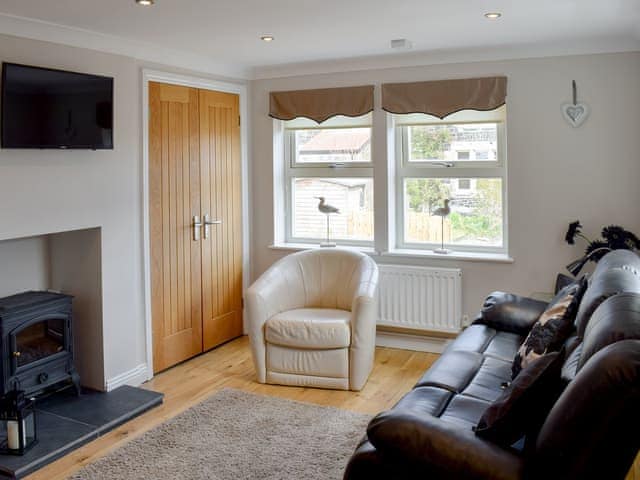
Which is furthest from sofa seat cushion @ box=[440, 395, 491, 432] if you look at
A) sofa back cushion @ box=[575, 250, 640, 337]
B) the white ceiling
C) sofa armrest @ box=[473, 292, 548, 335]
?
the white ceiling

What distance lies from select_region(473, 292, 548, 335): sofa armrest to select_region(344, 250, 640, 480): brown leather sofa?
86 centimetres

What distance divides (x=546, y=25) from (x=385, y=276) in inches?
85.4

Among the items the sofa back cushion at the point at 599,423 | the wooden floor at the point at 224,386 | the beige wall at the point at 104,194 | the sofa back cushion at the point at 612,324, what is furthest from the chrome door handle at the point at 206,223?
the sofa back cushion at the point at 599,423

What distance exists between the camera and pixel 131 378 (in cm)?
408

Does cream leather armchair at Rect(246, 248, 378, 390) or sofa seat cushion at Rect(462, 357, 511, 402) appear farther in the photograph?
cream leather armchair at Rect(246, 248, 378, 390)

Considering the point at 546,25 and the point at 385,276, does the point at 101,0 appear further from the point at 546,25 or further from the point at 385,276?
the point at 385,276

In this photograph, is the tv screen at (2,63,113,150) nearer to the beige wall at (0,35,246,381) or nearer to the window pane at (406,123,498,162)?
the beige wall at (0,35,246,381)

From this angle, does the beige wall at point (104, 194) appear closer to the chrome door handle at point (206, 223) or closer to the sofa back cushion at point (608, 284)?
the chrome door handle at point (206, 223)

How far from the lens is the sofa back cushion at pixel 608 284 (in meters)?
2.45

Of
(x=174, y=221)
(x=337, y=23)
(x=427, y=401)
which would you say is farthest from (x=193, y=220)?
(x=427, y=401)

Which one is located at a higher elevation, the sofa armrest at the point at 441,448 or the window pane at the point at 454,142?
the window pane at the point at 454,142

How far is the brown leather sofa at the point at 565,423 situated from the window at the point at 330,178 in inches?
98.7

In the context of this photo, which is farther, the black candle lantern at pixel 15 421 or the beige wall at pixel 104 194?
the beige wall at pixel 104 194

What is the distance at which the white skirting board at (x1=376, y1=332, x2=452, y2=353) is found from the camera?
4754 millimetres
